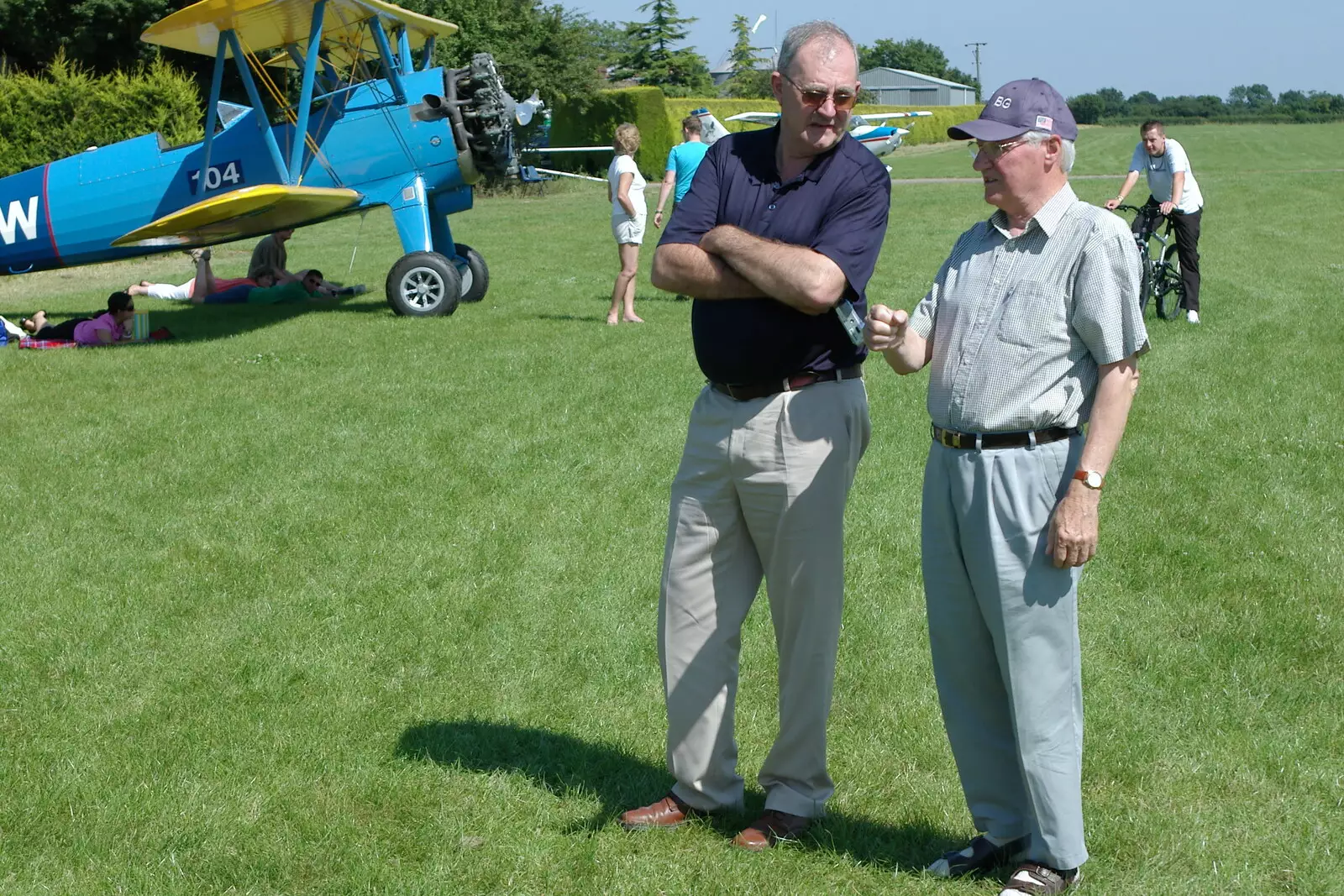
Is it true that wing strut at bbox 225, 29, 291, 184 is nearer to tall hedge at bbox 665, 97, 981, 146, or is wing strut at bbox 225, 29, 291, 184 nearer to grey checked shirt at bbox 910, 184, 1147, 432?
grey checked shirt at bbox 910, 184, 1147, 432

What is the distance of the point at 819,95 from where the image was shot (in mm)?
3180

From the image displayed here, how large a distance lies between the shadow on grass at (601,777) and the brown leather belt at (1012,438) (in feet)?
3.86

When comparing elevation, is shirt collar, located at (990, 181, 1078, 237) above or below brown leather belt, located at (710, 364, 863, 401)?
above

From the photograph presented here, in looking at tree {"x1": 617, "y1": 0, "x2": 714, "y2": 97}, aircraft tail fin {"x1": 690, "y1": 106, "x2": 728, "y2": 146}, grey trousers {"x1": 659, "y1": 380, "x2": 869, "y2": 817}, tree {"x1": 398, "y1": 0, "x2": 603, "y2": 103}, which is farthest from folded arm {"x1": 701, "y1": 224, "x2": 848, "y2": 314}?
tree {"x1": 617, "y1": 0, "x2": 714, "y2": 97}

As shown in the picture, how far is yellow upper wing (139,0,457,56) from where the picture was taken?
1233cm

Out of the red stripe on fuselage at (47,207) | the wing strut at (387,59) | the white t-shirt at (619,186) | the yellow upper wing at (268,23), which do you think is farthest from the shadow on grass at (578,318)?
the red stripe on fuselage at (47,207)

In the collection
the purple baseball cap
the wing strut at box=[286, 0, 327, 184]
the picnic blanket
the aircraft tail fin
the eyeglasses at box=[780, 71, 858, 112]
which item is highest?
the wing strut at box=[286, 0, 327, 184]

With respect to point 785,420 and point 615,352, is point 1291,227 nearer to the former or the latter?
point 615,352

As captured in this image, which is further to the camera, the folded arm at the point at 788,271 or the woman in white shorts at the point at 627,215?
the woman in white shorts at the point at 627,215

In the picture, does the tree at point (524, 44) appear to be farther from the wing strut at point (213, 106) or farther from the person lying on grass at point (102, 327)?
the person lying on grass at point (102, 327)

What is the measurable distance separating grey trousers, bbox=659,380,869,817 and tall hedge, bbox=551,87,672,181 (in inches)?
1443

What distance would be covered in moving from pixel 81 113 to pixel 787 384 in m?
24.7

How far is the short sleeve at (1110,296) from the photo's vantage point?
2.89 metres

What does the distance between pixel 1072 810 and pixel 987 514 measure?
0.76 metres
